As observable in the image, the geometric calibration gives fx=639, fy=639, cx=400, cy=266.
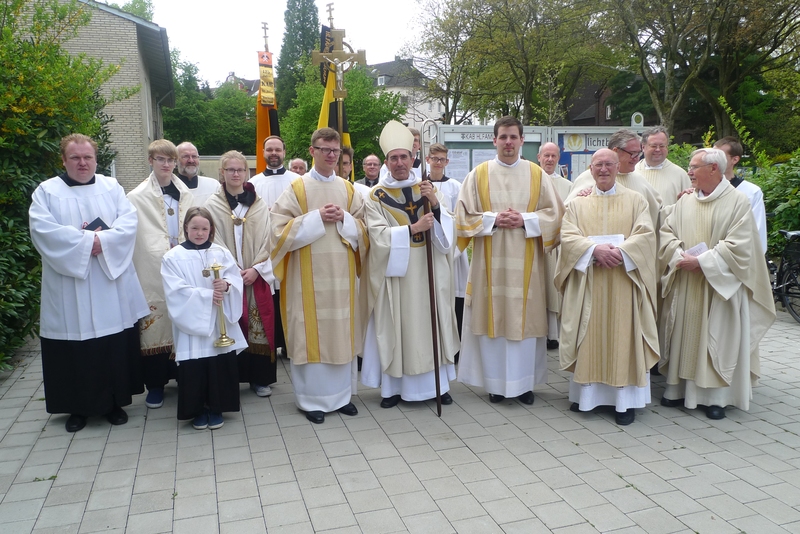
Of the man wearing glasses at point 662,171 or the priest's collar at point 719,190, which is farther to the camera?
the man wearing glasses at point 662,171

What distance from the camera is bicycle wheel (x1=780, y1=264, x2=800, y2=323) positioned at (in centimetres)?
791

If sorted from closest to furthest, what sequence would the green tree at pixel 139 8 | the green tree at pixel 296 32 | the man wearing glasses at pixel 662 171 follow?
the man wearing glasses at pixel 662 171
the green tree at pixel 139 8
the green tree at pixel 296 32

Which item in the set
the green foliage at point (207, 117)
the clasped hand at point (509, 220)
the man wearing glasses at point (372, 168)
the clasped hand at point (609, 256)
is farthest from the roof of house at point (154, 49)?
the green foliage at point (207, 117)

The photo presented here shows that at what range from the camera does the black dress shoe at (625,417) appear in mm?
4809

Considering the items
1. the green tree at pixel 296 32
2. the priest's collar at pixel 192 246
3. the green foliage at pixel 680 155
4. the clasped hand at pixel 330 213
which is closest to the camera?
the priest's collar at pixel 192 246

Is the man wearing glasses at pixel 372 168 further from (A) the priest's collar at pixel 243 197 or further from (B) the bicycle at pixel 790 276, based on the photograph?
(B) the bicycle at pixel 790 276

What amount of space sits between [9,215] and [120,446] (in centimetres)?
293

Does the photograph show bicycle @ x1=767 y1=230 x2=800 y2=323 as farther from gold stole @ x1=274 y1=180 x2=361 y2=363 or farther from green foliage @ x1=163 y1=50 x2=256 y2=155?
green foliage @ x1=163 y1=50 x2=256 y2=155

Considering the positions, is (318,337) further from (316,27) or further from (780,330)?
(316,27)

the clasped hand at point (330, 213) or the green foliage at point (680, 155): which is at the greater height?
the green foliage at point (680, 155)

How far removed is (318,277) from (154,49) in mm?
20442

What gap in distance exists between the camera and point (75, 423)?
477 cm

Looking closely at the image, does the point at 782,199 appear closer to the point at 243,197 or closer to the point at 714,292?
the point at 714,292

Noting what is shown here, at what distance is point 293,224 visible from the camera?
4855 mm
